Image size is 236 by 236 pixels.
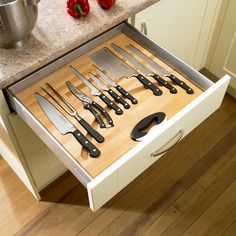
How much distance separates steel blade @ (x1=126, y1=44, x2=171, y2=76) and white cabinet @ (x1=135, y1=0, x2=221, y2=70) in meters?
0.15

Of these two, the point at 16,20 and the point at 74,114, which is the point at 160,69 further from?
the point at 16,20

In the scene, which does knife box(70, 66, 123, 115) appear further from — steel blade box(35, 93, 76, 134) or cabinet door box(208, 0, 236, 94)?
cabinet door box(208, 0, 236, 94)

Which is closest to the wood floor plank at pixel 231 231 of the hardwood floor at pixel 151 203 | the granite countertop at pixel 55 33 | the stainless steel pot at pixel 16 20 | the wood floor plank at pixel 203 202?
the hardwood floor at pixel 151 203

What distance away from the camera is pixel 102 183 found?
0.72 metres

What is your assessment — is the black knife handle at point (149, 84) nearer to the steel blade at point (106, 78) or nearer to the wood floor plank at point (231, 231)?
the steel blade at point (106, 78)

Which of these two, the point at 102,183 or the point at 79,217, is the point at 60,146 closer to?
the point at 102,183

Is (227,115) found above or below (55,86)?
below

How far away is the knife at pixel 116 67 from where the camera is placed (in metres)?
0.94

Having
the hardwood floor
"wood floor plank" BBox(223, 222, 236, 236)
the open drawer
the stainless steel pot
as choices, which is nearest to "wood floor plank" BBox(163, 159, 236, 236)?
the hardwood floor

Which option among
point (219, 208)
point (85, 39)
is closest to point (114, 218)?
point (219, 208)

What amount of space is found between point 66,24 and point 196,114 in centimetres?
43

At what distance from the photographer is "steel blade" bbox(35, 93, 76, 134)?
2.79 feet

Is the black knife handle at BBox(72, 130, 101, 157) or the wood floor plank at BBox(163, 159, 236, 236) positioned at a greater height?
the black knife handle at BBox(72, 130, 101, 157)

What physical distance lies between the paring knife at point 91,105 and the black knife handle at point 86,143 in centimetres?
6
